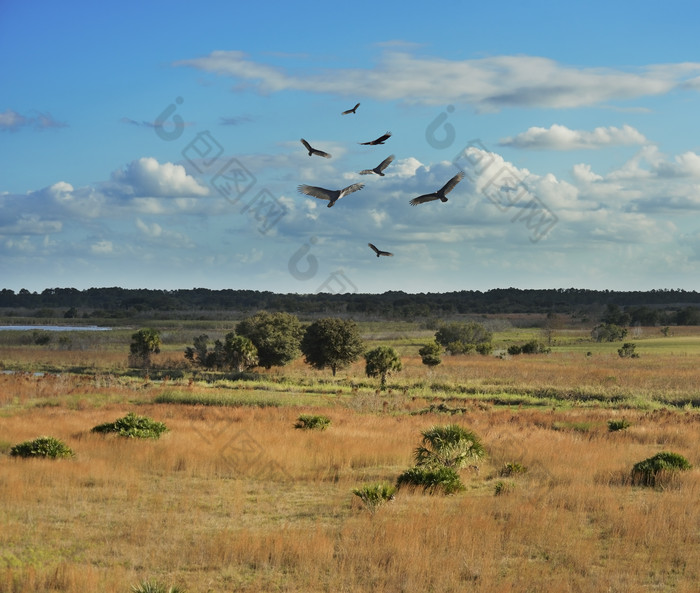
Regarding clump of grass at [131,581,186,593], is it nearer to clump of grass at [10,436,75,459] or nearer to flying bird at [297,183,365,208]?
flying bird at [297,183,365,208]

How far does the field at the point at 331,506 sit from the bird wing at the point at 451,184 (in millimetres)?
6528

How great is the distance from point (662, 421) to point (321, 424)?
15007 millimetres

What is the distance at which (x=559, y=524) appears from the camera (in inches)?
527

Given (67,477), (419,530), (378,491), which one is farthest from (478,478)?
(67,477)

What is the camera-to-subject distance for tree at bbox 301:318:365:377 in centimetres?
5228

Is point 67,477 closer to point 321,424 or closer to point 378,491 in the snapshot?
point 378,491

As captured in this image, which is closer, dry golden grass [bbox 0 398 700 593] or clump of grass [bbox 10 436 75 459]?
dry golden grass [bbox 0 398 700 593]

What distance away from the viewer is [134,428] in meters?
22.4

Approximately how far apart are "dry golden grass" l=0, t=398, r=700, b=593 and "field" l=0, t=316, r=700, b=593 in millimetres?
46

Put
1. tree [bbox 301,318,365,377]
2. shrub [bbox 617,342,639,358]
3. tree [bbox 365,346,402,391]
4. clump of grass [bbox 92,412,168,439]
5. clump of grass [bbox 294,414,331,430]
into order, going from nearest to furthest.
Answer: clump of grass [bbox 92,412,168,439] → clump of grass [bbox 294,414,331,430] → tree [bbox 365,346,402,391] → tree [bbox 301,318,365,377] → shrub [bbox 617,342,639,358]

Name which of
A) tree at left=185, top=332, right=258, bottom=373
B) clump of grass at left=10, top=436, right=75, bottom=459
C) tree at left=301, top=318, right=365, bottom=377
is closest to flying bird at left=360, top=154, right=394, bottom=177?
clump of grass at left=10, top=436, right=75, bottom=459

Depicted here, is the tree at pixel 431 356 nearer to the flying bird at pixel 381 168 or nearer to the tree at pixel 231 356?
the tree at pixel 231 356

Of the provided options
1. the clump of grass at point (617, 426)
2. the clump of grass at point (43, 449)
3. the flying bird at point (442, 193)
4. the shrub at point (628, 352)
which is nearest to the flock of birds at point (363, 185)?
the flying bird at point (442, 193)

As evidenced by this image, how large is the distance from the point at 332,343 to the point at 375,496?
37.5 meters
